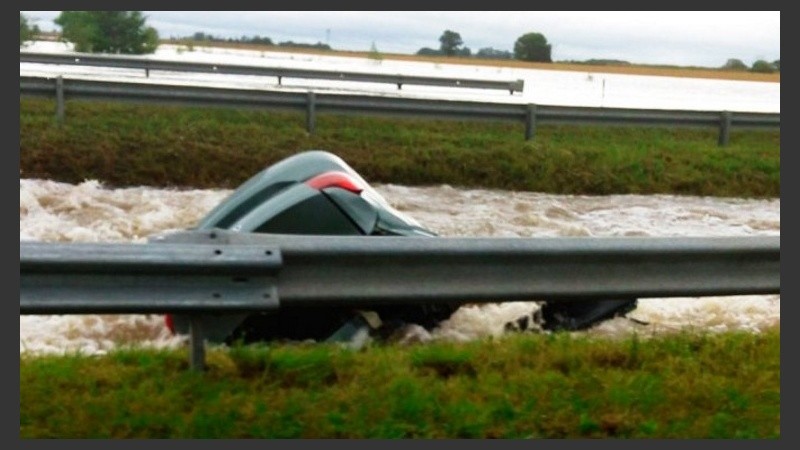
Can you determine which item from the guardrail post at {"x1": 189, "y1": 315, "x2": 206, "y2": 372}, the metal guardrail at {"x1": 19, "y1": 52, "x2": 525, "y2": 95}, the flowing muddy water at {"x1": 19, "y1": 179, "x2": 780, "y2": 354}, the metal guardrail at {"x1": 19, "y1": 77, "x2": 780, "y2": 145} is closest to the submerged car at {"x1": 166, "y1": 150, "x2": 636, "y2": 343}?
the flowing muddy water at {"x1": 19, "y1": 179, "x2": 780, "y2": 354}

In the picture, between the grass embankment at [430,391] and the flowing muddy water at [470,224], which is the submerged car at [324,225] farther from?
the grass embankment at [430,391]

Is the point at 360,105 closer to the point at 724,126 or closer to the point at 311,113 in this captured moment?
the point at 311,113

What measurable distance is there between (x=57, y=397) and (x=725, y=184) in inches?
519

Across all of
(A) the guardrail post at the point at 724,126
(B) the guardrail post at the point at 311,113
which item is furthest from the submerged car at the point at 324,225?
(A) the guardrail post at the point at 724,126

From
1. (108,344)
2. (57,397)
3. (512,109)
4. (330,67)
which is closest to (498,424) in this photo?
(57,397)

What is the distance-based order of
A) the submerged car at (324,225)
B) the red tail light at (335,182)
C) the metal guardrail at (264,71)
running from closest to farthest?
1. the submerged car at (324,225)
2. the red tail light at (335,182)
3. the metal guardrail at (264,71)

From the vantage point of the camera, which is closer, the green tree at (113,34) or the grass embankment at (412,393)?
the grass embankment at (412,393)

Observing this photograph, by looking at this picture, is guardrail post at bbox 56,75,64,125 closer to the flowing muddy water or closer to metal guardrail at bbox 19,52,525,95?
the flowing muddy water

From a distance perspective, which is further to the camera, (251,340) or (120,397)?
(251,340)

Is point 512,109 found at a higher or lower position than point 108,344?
higher

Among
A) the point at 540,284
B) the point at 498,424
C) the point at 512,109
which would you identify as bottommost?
→ the point at 498,424

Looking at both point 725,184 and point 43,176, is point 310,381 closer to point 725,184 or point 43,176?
point 43,176

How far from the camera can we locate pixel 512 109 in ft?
61.8

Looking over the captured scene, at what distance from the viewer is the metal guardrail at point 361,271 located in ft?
17.9
